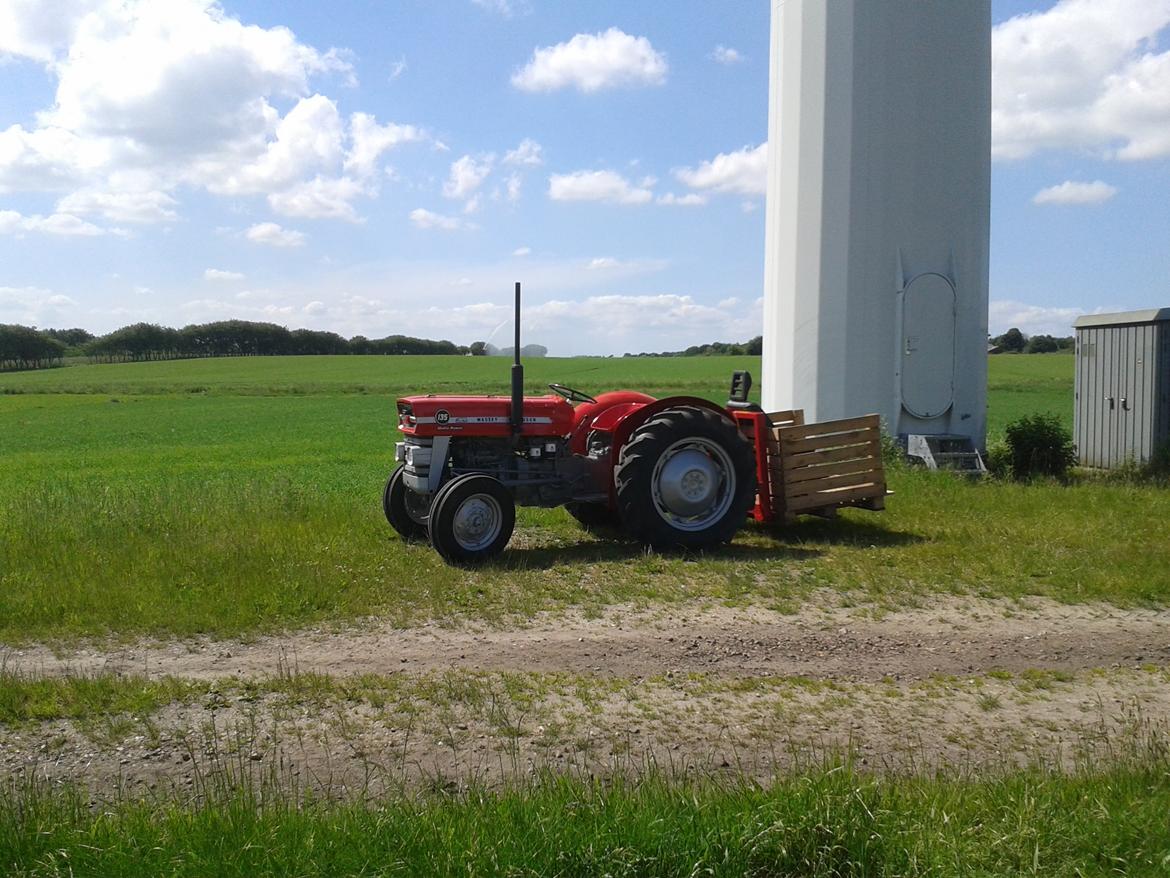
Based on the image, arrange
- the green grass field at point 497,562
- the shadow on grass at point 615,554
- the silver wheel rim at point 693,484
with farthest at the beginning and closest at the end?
the silver wheel rim at point 693,484 < the shadow on grass at point 615,554 < the green grass field at point 497,562

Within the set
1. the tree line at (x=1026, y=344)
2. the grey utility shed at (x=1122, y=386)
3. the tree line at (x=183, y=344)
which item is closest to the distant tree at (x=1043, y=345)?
the tree line at (x=1026, y=344)

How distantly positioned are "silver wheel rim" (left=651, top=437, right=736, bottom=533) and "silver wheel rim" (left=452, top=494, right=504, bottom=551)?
1.48 m

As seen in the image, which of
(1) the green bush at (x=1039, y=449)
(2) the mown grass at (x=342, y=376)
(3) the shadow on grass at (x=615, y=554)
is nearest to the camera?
(3) the shadow on grass at (x=615, y=554)

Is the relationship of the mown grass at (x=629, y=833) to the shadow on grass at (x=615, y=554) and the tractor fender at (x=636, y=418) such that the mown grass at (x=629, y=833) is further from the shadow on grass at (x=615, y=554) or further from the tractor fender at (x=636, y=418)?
the tractor fender at (x=636, y=418)

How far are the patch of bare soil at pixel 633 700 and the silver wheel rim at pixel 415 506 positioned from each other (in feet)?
9.99

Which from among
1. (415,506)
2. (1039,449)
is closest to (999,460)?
(1039,449)

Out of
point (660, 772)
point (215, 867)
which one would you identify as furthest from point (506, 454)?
point (215, 867)

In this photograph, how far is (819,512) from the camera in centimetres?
1028

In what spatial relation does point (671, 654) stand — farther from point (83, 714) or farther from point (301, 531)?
point (301, 531)

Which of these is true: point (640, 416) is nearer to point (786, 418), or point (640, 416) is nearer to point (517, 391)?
point (517, 391)

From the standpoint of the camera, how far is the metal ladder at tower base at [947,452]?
1426 centimetres

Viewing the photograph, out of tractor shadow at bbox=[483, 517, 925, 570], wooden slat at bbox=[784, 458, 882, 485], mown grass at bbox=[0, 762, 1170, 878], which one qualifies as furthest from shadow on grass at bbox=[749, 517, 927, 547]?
mown grass at bbox=[0, 762, 1170, 878]

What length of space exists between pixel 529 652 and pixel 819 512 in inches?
192

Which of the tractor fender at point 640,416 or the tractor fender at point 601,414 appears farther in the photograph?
the tractor fender at point 601,414
